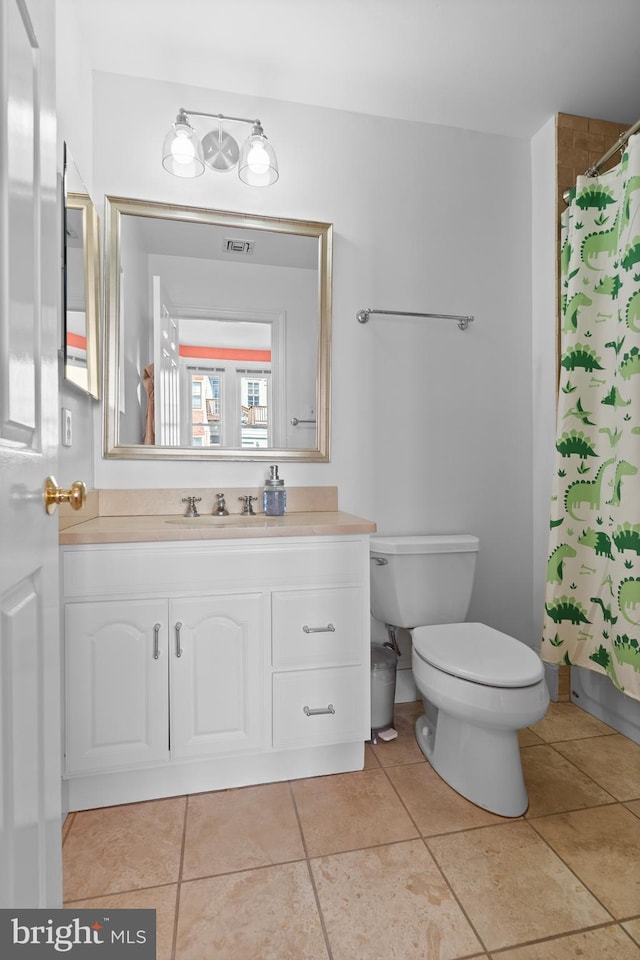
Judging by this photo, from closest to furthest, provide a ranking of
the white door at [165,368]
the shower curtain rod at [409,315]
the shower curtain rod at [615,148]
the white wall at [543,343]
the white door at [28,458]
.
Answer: the white door at [28,458]
the shower curtain rod at [615,148]
the white door at [165,368]
the shower curtain rod at [409,315]
the white wall at [543,343]

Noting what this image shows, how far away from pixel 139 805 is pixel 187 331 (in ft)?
5.35

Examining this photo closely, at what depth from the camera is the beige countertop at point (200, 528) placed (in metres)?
1.48

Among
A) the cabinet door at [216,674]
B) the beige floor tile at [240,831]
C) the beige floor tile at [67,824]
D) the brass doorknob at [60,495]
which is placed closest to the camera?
the brass doorknob at [60,495]

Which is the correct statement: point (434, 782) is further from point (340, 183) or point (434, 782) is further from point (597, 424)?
point (340, 183)

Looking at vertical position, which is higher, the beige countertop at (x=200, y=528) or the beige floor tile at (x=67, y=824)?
the beige countertop at (x=200, y=528)

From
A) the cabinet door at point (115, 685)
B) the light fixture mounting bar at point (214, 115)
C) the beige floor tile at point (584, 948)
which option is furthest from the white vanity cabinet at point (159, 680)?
the light fixture mounting bar at point (214, 115)

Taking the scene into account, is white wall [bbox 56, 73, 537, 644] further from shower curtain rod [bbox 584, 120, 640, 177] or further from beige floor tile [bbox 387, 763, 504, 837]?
beige floor tile [bbox 387, 763, 504, 837]

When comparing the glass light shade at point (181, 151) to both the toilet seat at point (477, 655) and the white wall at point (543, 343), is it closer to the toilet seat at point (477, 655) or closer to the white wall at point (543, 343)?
the white wall at point (543, 343)

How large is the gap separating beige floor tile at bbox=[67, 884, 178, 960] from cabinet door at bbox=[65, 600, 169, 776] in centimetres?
34

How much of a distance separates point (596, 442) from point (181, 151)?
6.11 feet

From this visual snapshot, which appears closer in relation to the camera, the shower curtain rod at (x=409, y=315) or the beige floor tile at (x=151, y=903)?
the beige floor tile at (x=151, y=903)

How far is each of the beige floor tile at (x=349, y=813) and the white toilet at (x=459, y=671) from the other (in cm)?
23

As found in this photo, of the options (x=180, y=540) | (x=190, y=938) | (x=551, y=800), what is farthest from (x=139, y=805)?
(x=551, y=800)

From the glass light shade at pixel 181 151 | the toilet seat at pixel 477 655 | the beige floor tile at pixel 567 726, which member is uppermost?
the glass light shade at pixel 181 151
